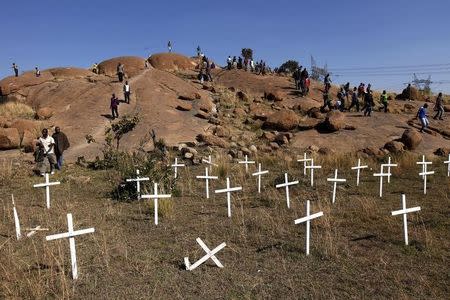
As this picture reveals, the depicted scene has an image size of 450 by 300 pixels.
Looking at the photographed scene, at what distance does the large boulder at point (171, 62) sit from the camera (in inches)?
1800

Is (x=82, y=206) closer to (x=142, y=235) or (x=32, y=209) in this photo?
(x=32, y=209)

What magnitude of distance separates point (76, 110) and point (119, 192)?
16.3m

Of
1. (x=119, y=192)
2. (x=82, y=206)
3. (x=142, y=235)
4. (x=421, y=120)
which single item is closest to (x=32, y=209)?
(x=82, y=206)

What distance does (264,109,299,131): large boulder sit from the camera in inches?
1049

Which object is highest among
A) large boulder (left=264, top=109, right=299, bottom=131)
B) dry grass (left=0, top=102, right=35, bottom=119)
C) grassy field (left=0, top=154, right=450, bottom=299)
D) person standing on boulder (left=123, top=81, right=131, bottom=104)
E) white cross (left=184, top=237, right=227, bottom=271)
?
person standing on boulder (left=123, top=81, right=131, bottom=104)

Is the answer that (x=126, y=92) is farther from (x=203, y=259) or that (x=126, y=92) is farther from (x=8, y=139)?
(x=203, y=259)

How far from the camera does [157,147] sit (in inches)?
850

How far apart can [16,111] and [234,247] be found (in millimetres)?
25103

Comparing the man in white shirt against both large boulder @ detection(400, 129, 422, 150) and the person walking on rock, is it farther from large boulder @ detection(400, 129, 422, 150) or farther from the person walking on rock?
the person walking on rock

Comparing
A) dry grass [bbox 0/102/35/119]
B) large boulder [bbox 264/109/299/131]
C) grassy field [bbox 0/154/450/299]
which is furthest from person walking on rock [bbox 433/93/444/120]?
dry grass [bbox 0/102/35/119]

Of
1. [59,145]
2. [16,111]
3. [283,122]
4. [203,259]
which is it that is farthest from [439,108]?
[16,111]

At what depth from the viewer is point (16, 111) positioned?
2944 cm

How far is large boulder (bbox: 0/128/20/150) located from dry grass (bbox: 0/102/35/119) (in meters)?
5.26

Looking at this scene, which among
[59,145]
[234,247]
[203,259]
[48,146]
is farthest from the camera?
[59,145]
